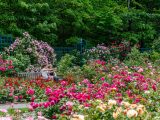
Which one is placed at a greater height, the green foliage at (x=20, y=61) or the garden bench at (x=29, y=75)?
the green foliage at (x=20, y=61)

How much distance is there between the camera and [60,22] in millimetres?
24234

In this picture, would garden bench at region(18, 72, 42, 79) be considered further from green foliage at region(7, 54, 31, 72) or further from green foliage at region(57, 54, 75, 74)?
green foliage at region(57, 54, 75, 74)

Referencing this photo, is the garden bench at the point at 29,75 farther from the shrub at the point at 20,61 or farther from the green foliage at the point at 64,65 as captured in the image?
the green foliage at the point at 64,65

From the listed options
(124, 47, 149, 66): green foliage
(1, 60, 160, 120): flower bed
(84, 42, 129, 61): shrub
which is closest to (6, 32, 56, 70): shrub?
(84, 42, 129, 61): shrub

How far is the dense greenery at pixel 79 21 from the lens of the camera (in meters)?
22.0

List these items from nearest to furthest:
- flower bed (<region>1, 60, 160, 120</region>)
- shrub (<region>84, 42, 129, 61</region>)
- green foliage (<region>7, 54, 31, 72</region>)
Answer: flower bed (<region>1, 60, 160, 120</region>) < green foliage (<region>7, 54, 31, 72</region>) < shrub (<region>84, 42, 129, 61</region>)

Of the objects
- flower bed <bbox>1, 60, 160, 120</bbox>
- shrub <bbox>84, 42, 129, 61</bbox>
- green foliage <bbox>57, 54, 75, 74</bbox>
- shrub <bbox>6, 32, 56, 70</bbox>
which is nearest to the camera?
flower bed <bbox>1, 60, 160, 120</bbox>

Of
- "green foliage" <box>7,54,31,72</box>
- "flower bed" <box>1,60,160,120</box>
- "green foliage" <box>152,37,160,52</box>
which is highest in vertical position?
"flower bed" <box>1,60,160,120</box>

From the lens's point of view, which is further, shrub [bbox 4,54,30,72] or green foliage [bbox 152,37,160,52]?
green foliage [bbox 152,37,160,52]

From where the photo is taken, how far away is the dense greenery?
72.2 feet

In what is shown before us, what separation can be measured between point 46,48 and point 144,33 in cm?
737

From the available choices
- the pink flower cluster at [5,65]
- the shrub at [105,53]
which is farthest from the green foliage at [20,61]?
the shrub at [105,53]

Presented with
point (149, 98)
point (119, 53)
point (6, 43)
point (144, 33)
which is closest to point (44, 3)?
point (6, 43)

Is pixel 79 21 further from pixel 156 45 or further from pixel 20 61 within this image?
pixel 20 61
